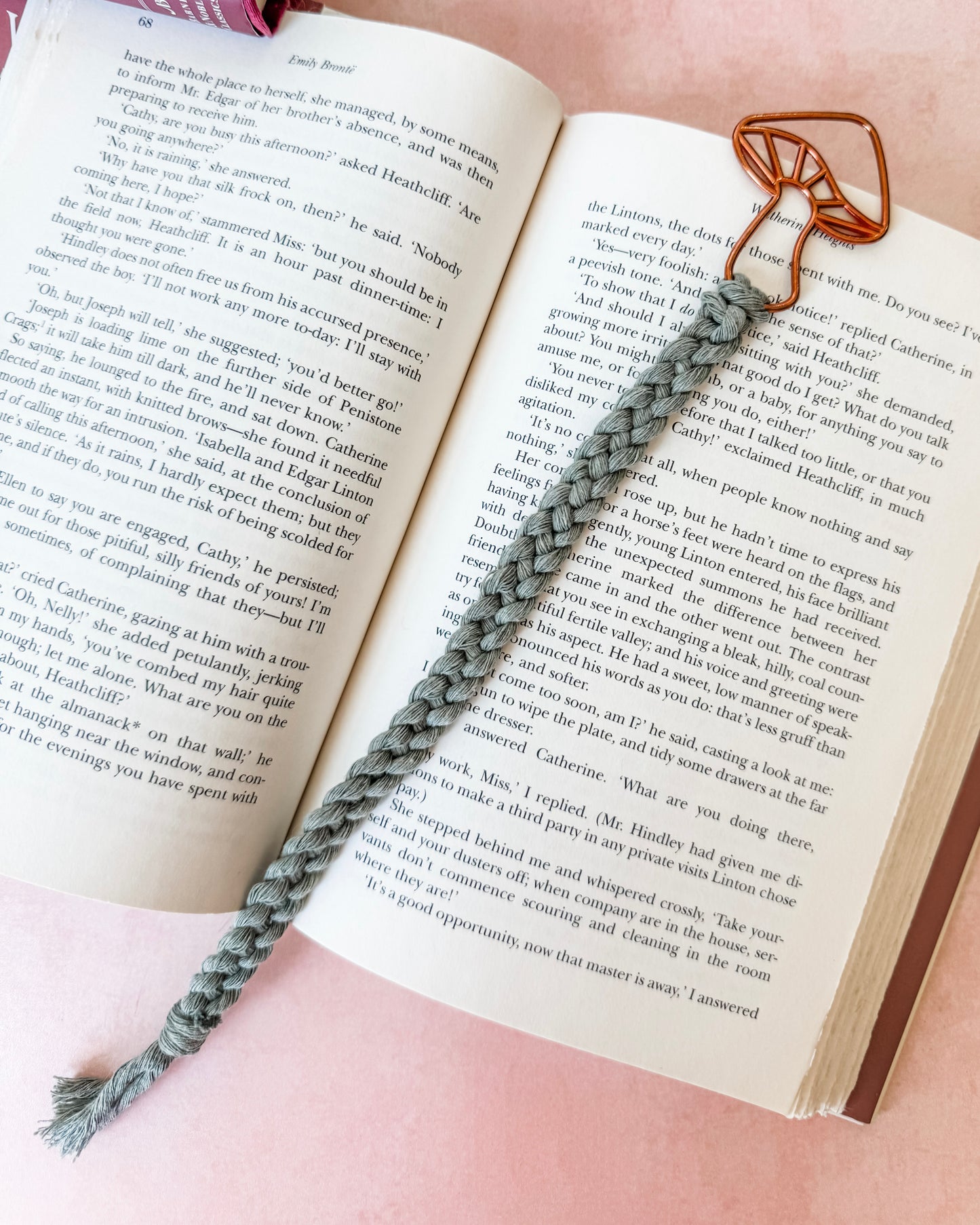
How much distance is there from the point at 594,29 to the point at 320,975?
27.2 inches

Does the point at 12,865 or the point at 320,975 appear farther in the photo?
the point at 320,975

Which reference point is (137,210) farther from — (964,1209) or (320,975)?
(964,1209)

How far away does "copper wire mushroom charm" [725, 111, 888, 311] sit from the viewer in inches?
18.8

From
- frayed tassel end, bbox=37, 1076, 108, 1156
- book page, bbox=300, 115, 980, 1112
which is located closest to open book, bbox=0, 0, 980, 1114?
book page, bbox=300, 115, 980, 1112

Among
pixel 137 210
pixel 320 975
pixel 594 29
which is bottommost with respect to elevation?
pixel 320 975

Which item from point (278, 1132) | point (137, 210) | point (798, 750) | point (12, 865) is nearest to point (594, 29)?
point (137, 210)

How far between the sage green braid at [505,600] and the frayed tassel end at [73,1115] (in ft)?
0.49

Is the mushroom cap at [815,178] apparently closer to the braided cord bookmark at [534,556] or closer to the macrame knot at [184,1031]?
the braided cord bookmark at [534,556]

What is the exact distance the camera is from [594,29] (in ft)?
1.89

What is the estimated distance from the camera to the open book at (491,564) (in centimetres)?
46

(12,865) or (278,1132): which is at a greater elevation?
(12,865)

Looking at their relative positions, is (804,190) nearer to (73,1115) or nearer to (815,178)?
(815,178)

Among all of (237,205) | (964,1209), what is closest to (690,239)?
(237,205)

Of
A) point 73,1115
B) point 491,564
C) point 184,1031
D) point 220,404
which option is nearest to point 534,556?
point 491,564
